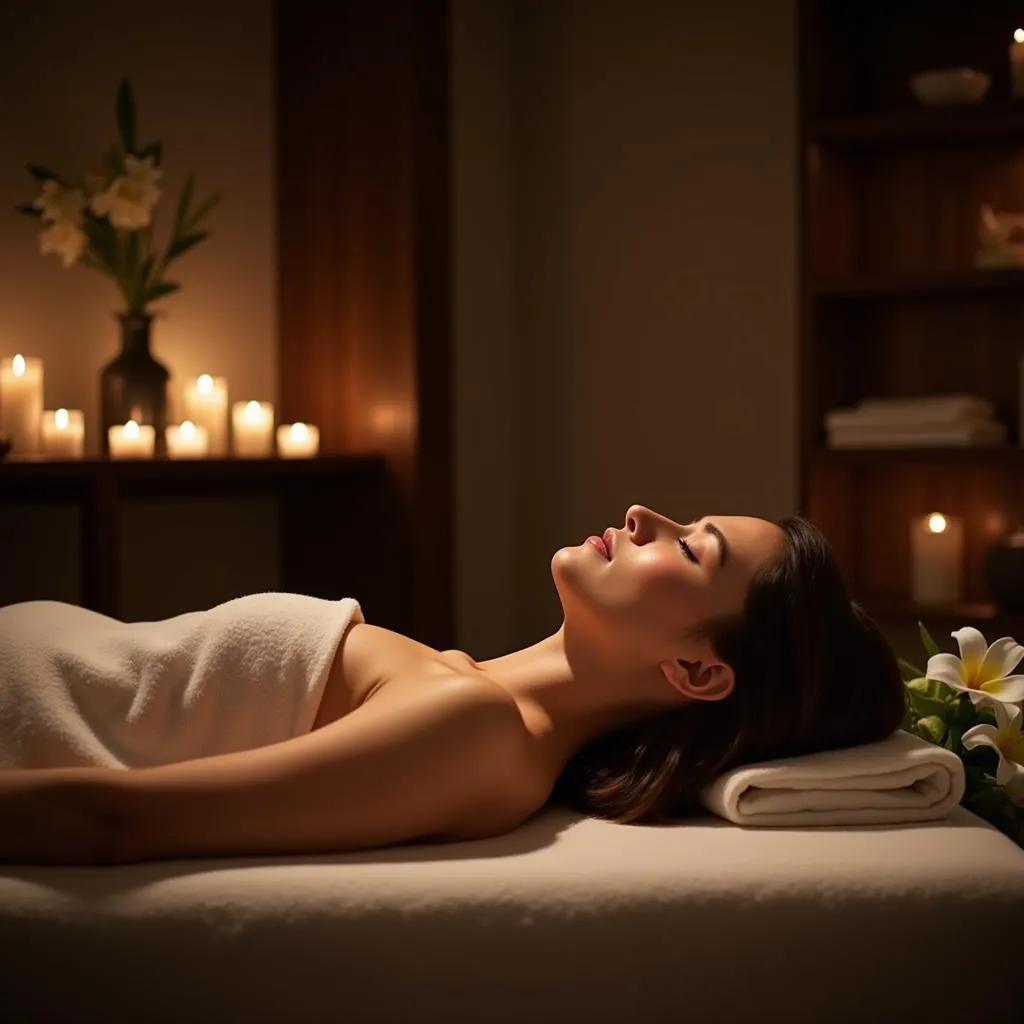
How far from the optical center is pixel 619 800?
5.04ft

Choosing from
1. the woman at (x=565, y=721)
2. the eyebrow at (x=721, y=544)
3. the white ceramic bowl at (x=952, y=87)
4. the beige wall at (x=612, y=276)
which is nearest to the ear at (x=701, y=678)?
the woman at (x=565, y=721)

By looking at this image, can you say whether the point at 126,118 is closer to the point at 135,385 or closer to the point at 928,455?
the point at 135,385

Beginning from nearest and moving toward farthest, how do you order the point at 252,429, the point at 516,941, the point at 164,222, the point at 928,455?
the point at 516,941
the point at 252,429
the point at 928,455
the point at 164,222

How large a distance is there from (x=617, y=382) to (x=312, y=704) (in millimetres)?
2497

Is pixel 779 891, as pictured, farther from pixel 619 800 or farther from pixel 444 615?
pixel 444 615

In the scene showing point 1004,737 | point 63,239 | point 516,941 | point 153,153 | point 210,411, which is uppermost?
point 153,153

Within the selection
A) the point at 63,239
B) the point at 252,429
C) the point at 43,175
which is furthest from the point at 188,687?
the point at 43,175

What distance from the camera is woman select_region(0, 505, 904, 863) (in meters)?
1.30

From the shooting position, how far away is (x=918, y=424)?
3.43 metres

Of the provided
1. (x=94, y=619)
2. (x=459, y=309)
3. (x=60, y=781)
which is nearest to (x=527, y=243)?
(x=459, y=309)

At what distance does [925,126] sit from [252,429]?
69.2 inches

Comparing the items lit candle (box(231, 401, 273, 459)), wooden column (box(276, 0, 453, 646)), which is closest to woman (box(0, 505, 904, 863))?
lit candle (box(231, 401, 273, 459))

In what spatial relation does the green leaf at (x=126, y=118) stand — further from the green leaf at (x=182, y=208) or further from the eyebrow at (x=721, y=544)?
the eyebrow at (x=721, y=544)

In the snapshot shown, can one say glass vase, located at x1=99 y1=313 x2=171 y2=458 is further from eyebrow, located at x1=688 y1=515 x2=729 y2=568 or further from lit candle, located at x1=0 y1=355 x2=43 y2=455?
eyebrow, located at x1=688 y1=515 x2=729 y2=568
